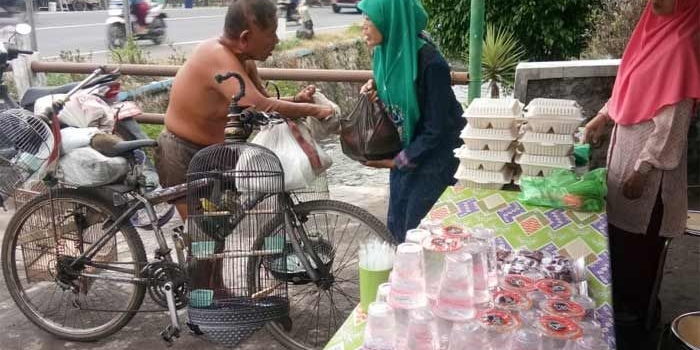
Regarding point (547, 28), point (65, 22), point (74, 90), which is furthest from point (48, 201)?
point (65, 22)

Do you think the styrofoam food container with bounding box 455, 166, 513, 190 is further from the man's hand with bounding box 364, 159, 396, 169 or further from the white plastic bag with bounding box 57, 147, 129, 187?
the white plastic bag with bounding box 57, 147, 129, 187

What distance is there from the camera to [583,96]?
4.01 m

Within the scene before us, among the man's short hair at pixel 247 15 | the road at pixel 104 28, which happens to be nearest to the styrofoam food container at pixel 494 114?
the man's short hair at pixel 247 15

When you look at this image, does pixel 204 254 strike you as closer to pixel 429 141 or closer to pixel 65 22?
pixel 429 141

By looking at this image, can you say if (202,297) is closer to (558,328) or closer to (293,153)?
(293,153)

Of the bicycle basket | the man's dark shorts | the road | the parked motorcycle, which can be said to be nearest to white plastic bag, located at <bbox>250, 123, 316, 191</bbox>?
the man's dark shorts

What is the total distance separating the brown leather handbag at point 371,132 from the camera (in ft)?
8.92

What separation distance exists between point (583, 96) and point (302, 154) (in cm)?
225

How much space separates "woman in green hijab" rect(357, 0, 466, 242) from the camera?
8.60 feet

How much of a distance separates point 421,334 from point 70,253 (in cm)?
244

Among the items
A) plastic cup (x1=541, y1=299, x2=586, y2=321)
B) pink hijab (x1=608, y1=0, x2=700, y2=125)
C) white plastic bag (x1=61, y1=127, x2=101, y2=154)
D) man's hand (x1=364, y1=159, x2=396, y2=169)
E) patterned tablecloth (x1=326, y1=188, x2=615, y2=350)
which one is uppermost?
pink hijab (x1=608, y1=0, x2=700, y2=125)

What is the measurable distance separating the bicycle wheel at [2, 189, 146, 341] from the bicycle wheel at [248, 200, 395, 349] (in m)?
0.80

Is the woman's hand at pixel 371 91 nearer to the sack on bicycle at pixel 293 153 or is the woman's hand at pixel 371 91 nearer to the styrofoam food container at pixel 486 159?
the sack on bicycle at pixel 293 153

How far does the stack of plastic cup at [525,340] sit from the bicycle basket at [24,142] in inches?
93.8
